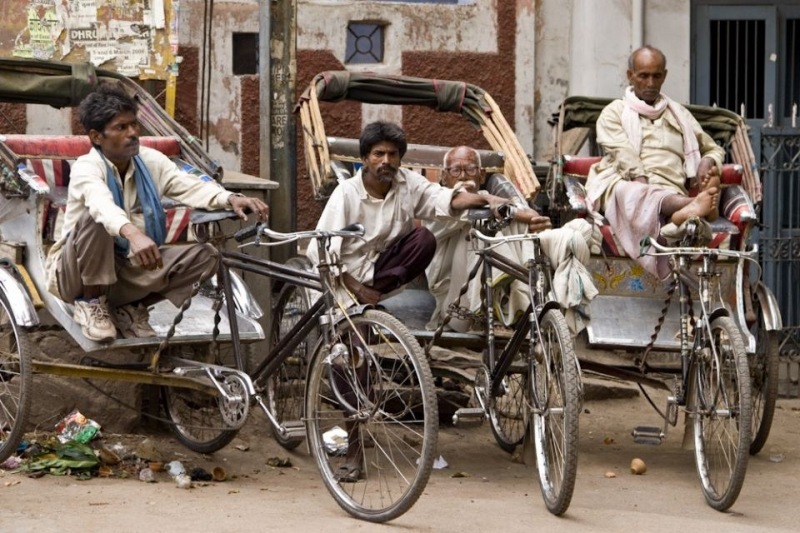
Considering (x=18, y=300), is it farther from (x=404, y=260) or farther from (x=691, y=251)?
(x=691, y=251)

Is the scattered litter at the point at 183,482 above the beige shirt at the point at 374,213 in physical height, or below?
below

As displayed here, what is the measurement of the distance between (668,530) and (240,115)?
19.5ft

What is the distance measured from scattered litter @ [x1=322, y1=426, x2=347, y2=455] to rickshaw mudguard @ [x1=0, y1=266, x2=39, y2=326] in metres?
1.32

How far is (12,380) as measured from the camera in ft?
22.6

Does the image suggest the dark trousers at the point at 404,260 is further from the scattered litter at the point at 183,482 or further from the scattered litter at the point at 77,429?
the scattered litter at the point at 77,429

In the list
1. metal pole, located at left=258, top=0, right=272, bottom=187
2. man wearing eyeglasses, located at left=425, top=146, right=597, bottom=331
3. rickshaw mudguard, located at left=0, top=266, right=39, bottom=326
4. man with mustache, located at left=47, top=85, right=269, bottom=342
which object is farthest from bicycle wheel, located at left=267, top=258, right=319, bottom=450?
rickshaw mudguard, located at left=0, top=266, right=39, bottom=326

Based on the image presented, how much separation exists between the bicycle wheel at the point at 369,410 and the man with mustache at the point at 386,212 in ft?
1.93

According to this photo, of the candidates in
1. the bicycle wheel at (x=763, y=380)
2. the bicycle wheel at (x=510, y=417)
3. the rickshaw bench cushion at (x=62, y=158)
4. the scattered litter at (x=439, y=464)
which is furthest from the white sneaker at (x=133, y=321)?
the bicycle wheel at (x=763, y=380)

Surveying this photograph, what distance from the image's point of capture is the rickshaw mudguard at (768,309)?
300 inches

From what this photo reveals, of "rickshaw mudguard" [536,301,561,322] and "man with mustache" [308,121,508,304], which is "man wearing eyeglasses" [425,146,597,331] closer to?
"man with mustache" [308,121,508,304]

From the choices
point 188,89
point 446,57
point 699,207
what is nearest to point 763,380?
point 699,207

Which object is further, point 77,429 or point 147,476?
point 77,429

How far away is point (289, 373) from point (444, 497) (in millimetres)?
1283

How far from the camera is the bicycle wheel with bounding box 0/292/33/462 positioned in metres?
6.54
